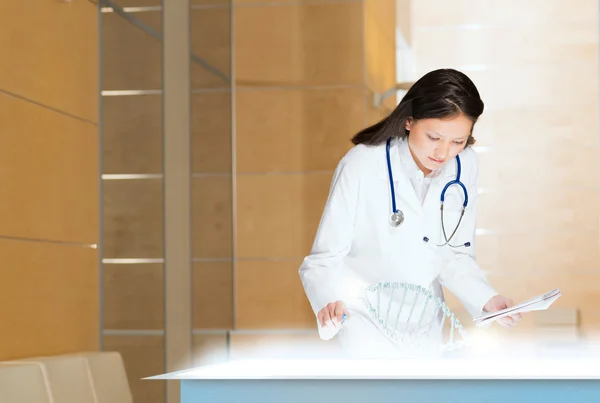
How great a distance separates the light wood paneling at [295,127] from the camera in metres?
4.36

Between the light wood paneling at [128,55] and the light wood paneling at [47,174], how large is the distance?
0.20 meters

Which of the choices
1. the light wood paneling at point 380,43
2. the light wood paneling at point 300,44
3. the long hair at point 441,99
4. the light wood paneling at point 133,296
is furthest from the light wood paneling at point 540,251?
the long hair at point 441,99

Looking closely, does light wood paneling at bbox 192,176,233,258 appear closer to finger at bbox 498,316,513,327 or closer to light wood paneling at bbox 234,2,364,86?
light wood paneling at bbox 234,2,364,86

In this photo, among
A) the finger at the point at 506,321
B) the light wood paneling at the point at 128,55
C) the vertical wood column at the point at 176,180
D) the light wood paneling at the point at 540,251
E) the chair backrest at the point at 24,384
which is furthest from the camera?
the light wood paneling at the point at 540,251

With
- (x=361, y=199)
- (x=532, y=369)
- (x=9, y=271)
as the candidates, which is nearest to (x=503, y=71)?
(x=361, y=199)

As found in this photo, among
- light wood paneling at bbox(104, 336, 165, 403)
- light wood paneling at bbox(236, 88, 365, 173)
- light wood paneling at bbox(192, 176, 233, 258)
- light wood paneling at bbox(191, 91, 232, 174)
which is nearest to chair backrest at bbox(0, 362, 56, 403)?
light wood paneling at bbox(104, 336, 165, 403)

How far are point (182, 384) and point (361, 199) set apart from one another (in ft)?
3.59

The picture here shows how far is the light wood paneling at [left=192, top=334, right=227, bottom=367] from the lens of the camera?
377cm

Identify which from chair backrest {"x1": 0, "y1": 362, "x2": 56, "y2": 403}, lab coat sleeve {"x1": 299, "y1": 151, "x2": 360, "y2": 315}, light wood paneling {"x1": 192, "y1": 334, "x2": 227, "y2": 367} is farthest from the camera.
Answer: light wood paneling {"x1": 192, "y1": 334, "x2": 227, "y2": 367}

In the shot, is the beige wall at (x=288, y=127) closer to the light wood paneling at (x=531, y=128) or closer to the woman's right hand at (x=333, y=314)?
the light wood paneling at (x=531, y=128)

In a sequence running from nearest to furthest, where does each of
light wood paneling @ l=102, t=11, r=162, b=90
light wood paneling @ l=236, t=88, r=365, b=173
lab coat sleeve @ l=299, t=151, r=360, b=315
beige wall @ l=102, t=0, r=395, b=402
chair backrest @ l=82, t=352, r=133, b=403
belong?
lab coat sleeve @ l=299, t=151, r=360, b=315
chair backrest @ l=82, t=352, r=133, b=403
light wood paneling @ l=102, t=11, r=162, b=90
beige wall @ l=102, t=0, r=395, b=402
light wood paneling @ l=236, t=88, r=365, b=173

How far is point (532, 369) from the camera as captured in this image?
145 cm

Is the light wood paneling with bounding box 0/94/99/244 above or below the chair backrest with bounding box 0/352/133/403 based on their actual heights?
above

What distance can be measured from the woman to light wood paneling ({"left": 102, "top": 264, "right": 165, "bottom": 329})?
109cm
